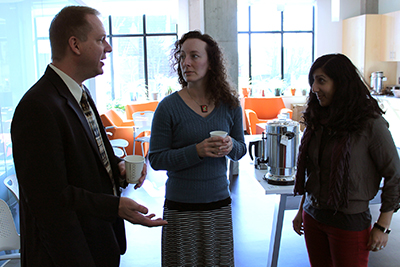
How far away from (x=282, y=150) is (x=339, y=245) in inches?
30.6

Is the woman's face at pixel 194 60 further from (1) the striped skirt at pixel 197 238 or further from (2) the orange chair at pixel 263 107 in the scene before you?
(2) the orange chair at pixel 263 107

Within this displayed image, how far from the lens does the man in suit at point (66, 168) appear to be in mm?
997

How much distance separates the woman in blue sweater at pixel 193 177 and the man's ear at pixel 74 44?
0.54m

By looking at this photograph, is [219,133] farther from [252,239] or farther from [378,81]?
[378,81]

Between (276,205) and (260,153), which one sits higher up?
(260,153)

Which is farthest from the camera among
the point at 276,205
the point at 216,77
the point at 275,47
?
the point at 275,47

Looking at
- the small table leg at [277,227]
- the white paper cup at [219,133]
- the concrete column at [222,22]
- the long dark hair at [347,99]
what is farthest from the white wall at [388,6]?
the white paper cup at [219,133]

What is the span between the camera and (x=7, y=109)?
3086 millimetres

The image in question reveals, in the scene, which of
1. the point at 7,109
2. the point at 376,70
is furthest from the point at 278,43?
the point at 7,109

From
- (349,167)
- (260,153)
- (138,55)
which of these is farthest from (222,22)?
(138,55)

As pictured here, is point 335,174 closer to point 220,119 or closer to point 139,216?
Answer: point 220,119

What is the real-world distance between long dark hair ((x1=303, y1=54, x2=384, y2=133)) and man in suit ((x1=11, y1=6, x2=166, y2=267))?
2.81 feet

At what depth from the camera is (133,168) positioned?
1.32 meters

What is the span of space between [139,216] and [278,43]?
9.01m
